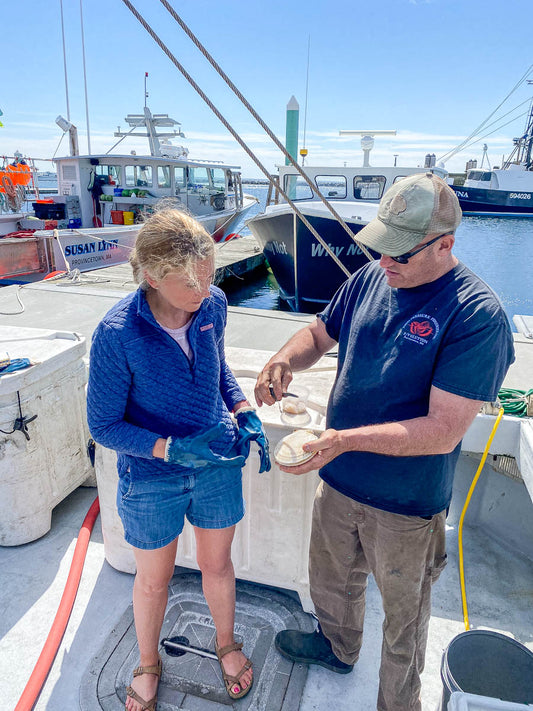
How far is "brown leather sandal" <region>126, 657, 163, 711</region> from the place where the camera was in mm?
1700

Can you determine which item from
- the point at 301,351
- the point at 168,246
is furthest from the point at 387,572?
the point at 168,246

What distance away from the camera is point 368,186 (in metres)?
10.4

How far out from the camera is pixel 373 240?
60.1 inches

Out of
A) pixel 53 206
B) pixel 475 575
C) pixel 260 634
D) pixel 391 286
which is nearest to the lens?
pixel 391 286

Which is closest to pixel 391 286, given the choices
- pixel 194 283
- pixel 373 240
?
pixel 373 240

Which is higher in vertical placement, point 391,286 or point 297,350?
point 391,286

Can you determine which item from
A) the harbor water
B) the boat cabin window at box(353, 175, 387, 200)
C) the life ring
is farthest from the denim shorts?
the life ring

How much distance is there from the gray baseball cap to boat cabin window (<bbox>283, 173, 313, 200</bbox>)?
9337 millimetres

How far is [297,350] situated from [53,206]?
43.6 feet

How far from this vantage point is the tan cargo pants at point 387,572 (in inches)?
61.9

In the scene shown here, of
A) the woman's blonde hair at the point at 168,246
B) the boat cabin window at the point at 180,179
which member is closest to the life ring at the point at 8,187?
the boat cabin window at the point at 180,179

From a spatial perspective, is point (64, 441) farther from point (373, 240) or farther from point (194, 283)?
point (373, 240)

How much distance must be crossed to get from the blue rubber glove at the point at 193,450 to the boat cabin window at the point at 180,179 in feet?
44.6

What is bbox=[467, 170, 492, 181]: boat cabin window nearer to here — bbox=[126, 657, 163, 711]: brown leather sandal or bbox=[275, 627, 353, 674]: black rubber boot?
bbox=[275, 627, 353, 674]: black rubber boot
